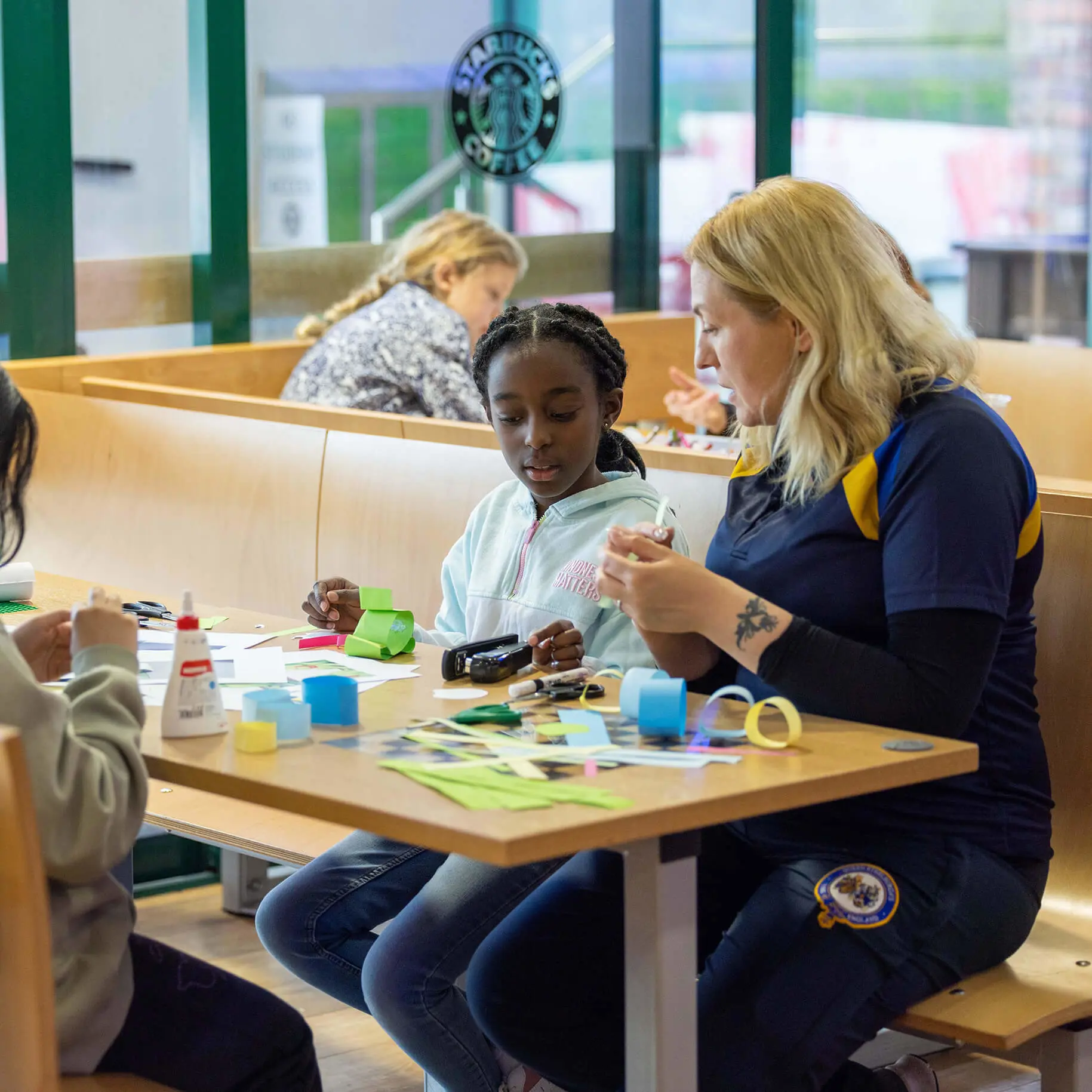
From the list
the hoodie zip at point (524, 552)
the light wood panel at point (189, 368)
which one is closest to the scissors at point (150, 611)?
the hoodie zip at point (524, 552)

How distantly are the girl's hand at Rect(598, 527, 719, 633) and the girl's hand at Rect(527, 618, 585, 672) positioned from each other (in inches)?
6.3

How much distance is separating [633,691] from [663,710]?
82mm

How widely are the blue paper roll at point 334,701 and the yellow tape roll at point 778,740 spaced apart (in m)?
0.42

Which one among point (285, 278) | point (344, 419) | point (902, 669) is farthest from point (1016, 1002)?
point (285, 278)

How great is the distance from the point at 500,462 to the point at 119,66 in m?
2.88

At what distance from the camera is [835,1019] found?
5.87 feet

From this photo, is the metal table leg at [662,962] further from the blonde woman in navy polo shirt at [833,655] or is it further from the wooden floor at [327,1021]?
the wooden floor at [327,1021]

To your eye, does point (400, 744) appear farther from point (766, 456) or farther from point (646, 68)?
point (646, 68)

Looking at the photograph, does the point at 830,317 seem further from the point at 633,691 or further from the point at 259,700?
the point at 259,700

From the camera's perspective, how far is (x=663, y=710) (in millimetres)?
1766

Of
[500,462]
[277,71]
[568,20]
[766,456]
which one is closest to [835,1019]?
[766,456]

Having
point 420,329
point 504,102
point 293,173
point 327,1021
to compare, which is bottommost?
point 327,1021

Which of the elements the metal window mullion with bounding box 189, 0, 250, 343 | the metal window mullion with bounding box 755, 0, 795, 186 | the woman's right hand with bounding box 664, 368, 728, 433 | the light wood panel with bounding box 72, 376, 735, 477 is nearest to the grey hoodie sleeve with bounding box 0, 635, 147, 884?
the light wood panel with bounding box 72, 376, 735, 477

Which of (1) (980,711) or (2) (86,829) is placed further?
(1) (980,711)
